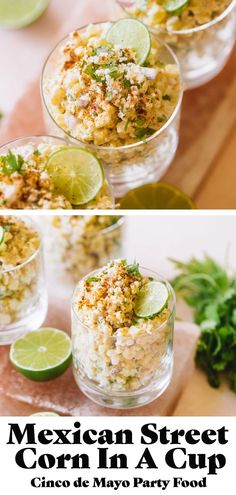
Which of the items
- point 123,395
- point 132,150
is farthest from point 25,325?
point 132,150

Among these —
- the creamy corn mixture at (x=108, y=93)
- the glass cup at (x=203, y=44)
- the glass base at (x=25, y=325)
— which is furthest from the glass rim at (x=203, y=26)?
the glass base at (x=25, y=325)

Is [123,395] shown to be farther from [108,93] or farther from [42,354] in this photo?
[108,93]

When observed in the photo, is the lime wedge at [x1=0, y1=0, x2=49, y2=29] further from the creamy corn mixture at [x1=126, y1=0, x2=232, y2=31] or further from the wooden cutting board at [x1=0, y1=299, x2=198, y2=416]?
the wooden cutting board at [x1=0, y1=299, x2=198, y2=416]

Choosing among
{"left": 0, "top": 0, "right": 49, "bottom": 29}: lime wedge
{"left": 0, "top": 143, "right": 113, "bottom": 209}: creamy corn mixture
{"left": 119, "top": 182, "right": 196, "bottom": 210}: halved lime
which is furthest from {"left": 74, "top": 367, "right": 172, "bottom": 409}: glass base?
{"left": 0, "top": 0, "right": 49, "bottom": 29}: lime wedge

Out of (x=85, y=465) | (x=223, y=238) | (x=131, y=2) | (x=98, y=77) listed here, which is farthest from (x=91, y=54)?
(x=85, y=465)

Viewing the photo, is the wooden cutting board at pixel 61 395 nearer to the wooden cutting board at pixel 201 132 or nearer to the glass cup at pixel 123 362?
the glass cup at pixel 123 362

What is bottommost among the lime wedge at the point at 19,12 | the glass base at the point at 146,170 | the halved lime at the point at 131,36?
the glass base at the point at 146,170
